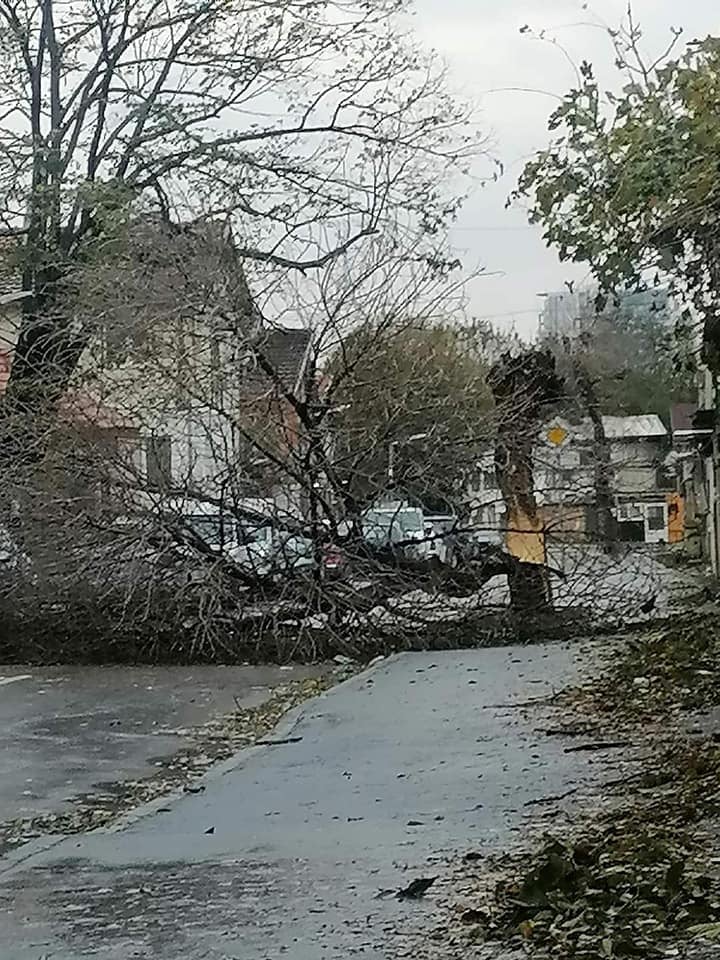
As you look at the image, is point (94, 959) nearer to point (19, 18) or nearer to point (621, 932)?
point (621, 932)

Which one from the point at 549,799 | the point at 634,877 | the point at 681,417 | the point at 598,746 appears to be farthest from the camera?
the point at 681,417

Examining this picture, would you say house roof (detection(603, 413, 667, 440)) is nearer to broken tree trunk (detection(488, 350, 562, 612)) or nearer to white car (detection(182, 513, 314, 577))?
broken tree trunk (detection(488, 350, 562, 612))

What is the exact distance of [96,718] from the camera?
16922mm

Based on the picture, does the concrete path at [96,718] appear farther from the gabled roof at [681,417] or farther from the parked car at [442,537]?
the gabled roof at [681,417]

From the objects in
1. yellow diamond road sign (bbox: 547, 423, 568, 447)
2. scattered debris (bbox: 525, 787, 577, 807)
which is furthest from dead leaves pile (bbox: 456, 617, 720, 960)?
yellow diamond road sign (bbox: 547, 423, 568, 447)

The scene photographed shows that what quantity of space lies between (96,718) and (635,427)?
18405 mm

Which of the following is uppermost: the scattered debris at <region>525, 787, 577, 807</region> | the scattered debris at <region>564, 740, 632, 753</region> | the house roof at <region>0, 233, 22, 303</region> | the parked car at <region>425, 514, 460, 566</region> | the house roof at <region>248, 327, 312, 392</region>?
the house roof at <region>0, 233, 22, 303</region>

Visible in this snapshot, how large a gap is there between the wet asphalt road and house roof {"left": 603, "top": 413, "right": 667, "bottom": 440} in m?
9.85

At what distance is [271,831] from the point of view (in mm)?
9523

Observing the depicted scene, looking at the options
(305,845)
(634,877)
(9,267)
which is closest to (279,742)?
(305,845)

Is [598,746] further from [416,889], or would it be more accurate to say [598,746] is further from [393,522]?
[393,522]

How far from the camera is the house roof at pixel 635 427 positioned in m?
24.2

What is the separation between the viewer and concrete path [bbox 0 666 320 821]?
43.1 ft

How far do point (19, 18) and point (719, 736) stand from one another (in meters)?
19.3
